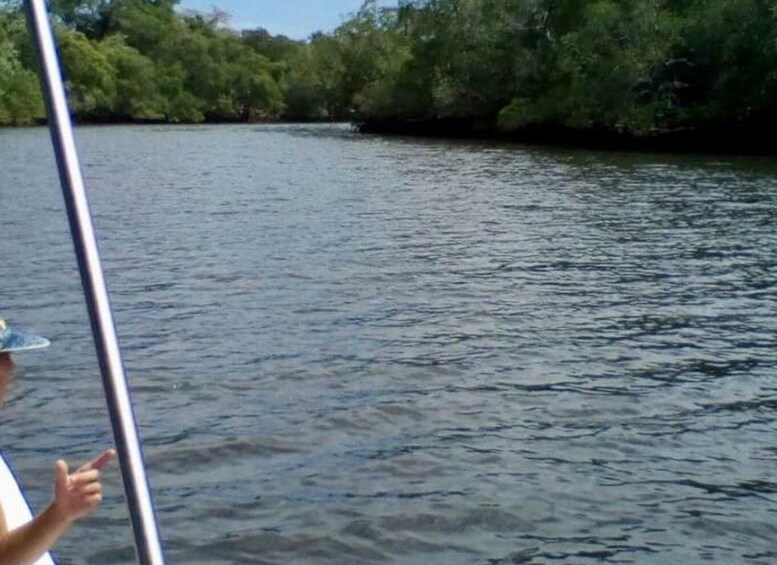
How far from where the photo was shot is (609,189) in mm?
35656

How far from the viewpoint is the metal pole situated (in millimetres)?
2176

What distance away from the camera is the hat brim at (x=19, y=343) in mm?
3059

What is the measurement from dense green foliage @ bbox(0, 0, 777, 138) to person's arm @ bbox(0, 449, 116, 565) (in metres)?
28.0

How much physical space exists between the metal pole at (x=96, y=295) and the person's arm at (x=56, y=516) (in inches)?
30.0

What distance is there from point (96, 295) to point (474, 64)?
73079mm

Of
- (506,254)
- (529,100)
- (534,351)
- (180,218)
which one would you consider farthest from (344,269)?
(529,100)

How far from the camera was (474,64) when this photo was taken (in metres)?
73.9

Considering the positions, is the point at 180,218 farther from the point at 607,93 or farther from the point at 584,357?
the point at 607,93

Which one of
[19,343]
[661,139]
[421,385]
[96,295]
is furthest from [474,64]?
[96,295]

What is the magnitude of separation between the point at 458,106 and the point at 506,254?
181 ft

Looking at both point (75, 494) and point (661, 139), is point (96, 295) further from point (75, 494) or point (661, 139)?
point (661, 139)

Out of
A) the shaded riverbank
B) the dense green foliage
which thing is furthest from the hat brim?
the shaded riverbank

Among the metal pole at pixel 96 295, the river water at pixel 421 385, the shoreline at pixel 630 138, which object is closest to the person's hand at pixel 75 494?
the metal pole at pixel 96 295

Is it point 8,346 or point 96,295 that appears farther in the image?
point 8,346
